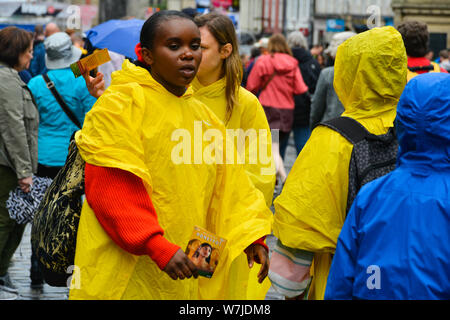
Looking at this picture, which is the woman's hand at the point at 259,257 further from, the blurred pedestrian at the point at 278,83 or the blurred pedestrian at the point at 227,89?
the blurred pedestrian at the point at 278,83

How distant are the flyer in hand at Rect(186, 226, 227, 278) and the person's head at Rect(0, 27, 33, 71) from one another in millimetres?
3643

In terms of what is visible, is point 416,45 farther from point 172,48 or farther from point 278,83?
point 278,83

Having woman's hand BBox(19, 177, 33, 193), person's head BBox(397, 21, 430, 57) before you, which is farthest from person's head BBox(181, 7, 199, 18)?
woman's hand BBox(19, 177, 33, 193)

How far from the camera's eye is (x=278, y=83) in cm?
1109

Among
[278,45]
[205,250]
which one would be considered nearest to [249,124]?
[205,250]

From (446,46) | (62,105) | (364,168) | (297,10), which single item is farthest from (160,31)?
(297,10)

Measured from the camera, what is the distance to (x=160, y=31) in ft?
11.6

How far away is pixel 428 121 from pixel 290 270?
106 cm

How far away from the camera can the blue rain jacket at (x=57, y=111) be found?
689 cm

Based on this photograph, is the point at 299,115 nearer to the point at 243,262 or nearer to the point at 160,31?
the point at 243,262

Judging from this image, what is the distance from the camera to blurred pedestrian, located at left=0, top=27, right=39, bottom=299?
6312 mm

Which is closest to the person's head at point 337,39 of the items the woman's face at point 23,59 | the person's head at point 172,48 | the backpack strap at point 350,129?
the woman's face at point 23,59

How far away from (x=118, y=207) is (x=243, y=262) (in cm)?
128

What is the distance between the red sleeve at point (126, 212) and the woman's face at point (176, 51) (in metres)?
0.46
